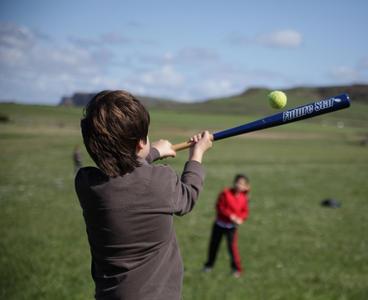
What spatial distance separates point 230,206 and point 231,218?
0.72 feet

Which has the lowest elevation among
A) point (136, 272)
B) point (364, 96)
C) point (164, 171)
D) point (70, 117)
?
point (136, 272)

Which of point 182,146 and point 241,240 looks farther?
point 241,240

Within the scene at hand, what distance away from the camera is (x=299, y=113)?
9.27 feet

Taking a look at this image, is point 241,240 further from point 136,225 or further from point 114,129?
point 114,129

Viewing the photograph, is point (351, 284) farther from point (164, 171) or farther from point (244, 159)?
point (244, 159)

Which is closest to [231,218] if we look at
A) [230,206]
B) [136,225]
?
[230,206]

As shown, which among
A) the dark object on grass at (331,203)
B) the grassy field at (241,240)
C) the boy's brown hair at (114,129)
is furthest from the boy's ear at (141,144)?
the dark object on grass at (331,203)

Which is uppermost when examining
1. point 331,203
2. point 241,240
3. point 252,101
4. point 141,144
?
point 252,101

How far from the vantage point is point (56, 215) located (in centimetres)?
1240

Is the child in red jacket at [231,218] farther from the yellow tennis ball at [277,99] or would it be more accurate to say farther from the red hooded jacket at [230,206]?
the yellow tennis ball at [277,99]

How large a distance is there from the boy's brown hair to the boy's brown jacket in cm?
10

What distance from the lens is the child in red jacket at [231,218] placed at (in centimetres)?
810

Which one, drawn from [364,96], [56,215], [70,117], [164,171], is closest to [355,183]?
[56,215]

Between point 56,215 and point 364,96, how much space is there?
166 metres
